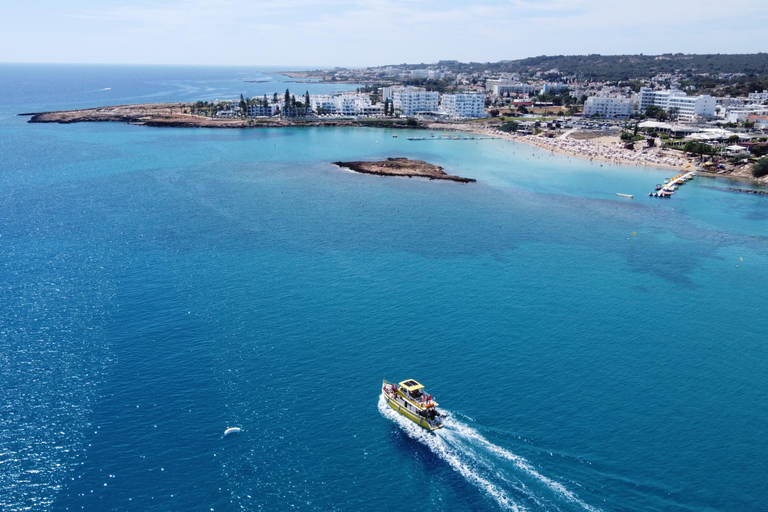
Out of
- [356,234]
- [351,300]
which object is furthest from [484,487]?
[356,234]

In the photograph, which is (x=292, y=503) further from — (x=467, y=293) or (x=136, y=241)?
(x=136, y=241)

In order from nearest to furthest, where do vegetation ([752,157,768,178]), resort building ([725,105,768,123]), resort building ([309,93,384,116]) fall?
vegetation ([752,157,768,178]) < resort building ([725,105,768,123]) < resort building ([309,93,384,116])

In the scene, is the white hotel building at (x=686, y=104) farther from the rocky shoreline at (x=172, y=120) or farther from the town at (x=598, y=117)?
the rocky shoreline at (x=172, y=120)

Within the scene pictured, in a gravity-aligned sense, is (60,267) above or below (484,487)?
above

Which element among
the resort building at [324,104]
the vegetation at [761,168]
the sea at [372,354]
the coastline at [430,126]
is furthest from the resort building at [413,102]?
the sea at [372,354]

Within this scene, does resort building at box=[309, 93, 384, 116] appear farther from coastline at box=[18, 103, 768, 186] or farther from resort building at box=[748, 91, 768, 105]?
resort building at box=[748, 91, 768, 105]

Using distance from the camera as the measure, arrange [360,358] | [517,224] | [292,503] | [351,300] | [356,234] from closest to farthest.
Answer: [292,503], [360,358], [351,300], [356,234], [517,224]

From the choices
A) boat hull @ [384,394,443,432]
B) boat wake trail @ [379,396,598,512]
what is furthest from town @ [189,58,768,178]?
boat hull @ [384,394,443,432]
